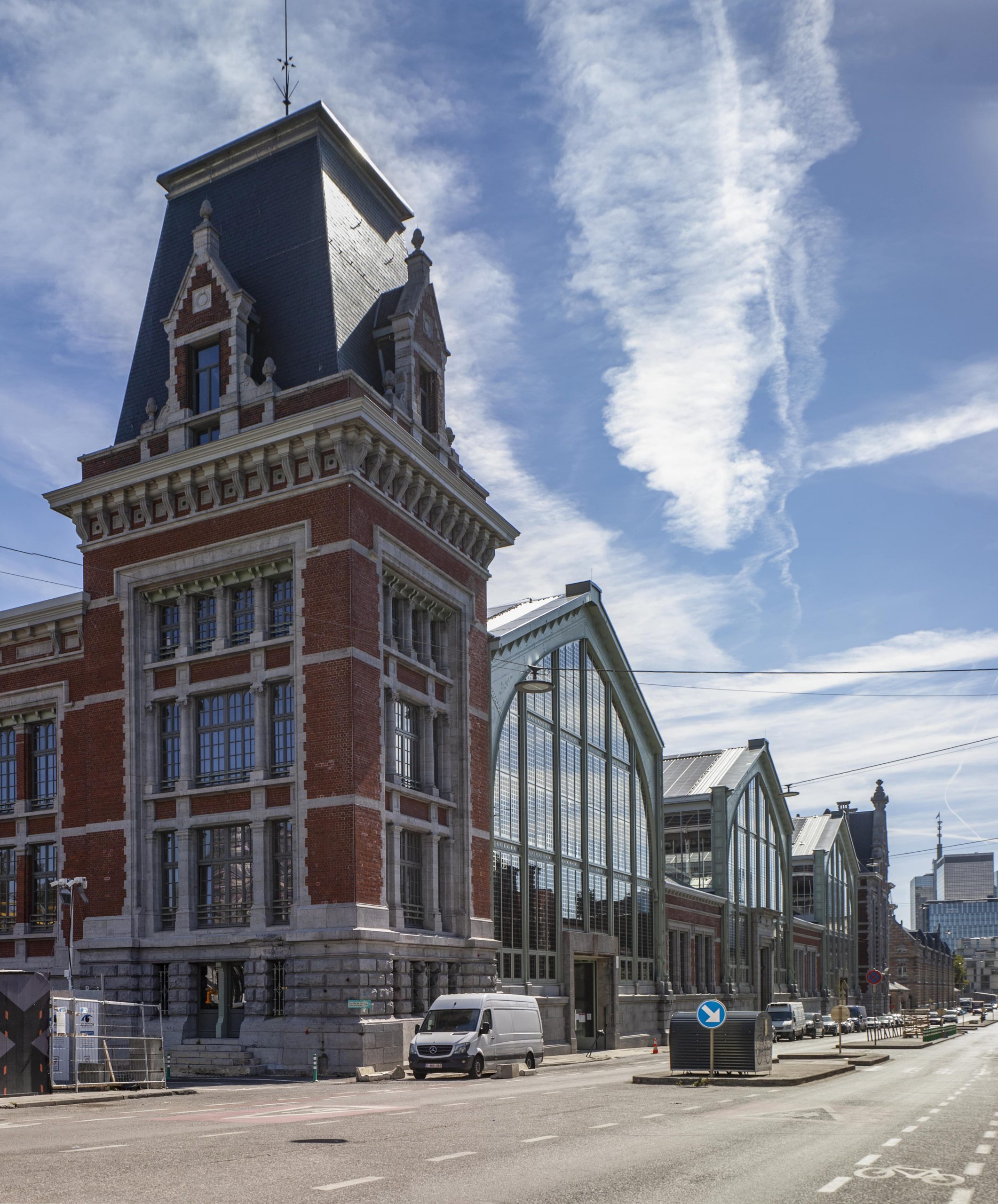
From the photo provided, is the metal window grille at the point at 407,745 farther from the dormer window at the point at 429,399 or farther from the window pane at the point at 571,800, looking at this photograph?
the window pane at the point at 571,800

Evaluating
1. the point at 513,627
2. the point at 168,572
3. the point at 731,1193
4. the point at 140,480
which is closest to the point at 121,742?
the point at 168,572

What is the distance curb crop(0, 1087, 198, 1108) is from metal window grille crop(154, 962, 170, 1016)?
8948 millimetres

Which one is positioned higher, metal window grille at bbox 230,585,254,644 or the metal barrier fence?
metal window grille at bbox 230,585,254,644

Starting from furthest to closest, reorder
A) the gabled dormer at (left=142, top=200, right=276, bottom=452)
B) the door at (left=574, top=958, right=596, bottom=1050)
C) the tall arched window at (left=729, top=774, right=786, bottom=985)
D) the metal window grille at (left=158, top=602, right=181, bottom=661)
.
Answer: the tall arched window at (left=729, top=774, right=786, bottom=985), the door at (left=574, top=958, right=596, bottom=1050), the metal window grille at (left=158, top=602, right=181, bottom=661), the gabled dormer at (left=142, top=200, right=276, bottom=452)

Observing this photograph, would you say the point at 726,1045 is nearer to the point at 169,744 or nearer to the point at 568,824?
the point at 169,744

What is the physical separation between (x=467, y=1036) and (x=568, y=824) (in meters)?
20.6

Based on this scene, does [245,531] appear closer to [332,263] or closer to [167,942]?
[332,263]

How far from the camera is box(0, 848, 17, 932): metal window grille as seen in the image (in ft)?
135

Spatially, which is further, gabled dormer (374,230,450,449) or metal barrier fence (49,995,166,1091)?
gabled dormer (374,230,450,449)

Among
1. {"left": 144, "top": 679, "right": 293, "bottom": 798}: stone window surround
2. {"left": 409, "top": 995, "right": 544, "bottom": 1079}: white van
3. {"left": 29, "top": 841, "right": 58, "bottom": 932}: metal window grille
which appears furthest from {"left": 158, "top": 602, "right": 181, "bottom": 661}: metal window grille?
{"left": 409, "top": 995, "right": 544, "bottom": 1079}: white van

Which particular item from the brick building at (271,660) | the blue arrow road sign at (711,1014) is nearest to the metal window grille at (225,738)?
the brick building at (271,660)

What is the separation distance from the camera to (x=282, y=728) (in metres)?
36.3

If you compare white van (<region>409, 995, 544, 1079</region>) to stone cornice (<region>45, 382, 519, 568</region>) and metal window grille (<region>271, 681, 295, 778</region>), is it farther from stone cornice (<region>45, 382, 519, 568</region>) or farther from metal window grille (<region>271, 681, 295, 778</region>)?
stone cornice (<region>45, 382, 519, 568</region>)

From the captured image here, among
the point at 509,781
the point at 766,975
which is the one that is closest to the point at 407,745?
the point at 509,781
